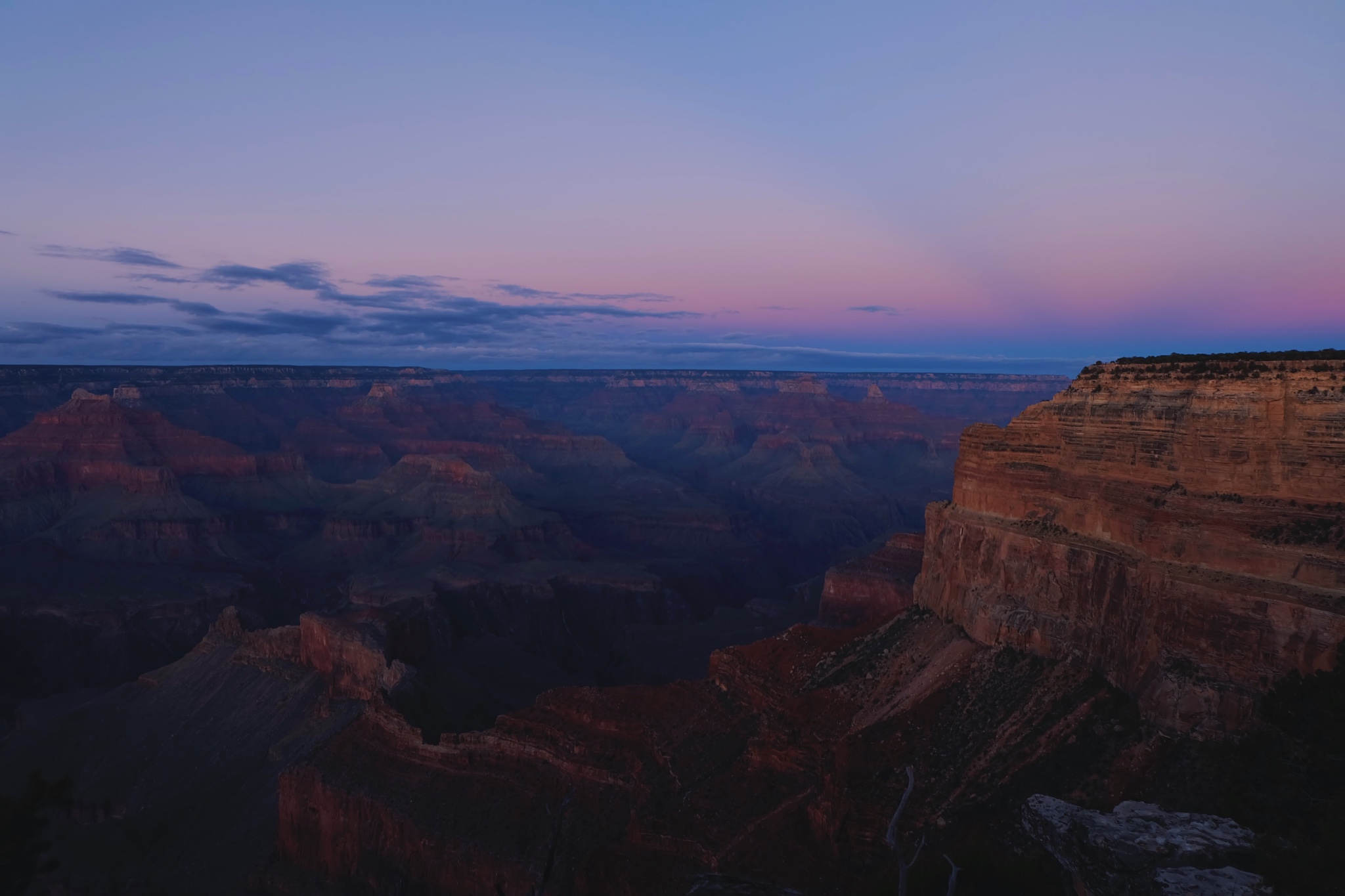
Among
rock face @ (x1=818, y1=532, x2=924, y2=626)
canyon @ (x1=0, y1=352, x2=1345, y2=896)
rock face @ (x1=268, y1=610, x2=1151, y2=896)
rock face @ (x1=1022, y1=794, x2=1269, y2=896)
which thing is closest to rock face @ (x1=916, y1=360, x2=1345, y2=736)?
canyon @ (x1=0, y1=352, x2=1345, y2=896)

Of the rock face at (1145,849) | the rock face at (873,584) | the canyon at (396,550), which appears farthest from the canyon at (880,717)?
the canyon at (396,550)

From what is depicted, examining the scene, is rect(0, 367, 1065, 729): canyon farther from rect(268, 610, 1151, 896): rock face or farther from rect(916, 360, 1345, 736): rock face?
rect(916, 360, 1345, 736): rock face

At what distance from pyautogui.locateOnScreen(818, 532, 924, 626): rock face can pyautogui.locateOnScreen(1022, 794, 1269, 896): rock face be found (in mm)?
47130

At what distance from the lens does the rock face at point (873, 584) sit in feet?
212

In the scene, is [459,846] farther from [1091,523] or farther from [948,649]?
[1091,523]

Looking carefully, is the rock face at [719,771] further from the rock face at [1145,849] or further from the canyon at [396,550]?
the canyon at [396,550]

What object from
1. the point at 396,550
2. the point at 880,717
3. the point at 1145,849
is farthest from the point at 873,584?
the point at 396,550

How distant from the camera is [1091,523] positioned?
31.3 m

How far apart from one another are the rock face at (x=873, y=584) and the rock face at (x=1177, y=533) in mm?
28120

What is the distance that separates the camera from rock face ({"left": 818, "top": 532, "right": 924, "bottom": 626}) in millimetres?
64562

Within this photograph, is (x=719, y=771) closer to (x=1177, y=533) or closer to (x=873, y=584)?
(x=1177, y=533)

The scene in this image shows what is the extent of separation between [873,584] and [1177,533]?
1595 inches

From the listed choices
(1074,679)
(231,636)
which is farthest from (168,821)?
(1074,679)

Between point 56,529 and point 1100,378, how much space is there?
147243mm
